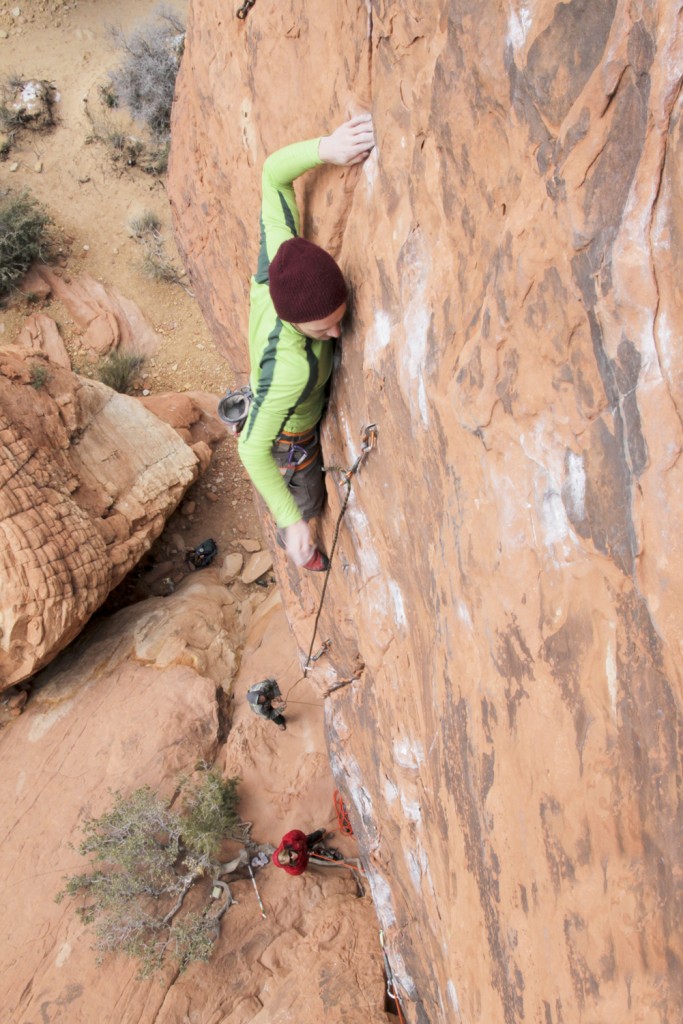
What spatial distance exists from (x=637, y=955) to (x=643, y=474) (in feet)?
3.50

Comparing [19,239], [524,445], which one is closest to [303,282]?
[524,445]

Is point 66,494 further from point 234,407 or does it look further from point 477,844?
point 477,844

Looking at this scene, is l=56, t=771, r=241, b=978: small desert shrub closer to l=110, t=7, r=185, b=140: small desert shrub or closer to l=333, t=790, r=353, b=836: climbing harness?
l=333, t=790, r=353, b=836: climbing harness

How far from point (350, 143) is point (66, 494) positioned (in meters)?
3.77

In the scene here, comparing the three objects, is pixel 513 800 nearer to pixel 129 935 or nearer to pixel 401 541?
pixel 401 541

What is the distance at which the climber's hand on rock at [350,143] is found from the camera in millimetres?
2436

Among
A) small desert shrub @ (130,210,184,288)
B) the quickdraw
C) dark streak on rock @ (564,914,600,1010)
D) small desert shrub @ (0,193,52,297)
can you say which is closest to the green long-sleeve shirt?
the quickdraw

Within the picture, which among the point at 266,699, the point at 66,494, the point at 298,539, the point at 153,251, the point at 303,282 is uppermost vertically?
the point at 153,251

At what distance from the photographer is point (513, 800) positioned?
6.29 feet

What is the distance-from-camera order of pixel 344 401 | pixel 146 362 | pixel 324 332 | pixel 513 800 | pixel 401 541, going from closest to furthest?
pixel 513 800 → pixel 324 332 → pixel 401 541 → pixel 344 401 → pixel 146 362

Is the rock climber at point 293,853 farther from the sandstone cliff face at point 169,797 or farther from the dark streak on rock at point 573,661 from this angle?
the dark streak on rock at point 573,661

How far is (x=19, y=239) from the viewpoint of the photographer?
7852 mm

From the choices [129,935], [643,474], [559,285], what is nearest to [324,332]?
[559,285]

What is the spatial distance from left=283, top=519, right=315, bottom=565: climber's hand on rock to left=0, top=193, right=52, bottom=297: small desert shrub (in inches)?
252
